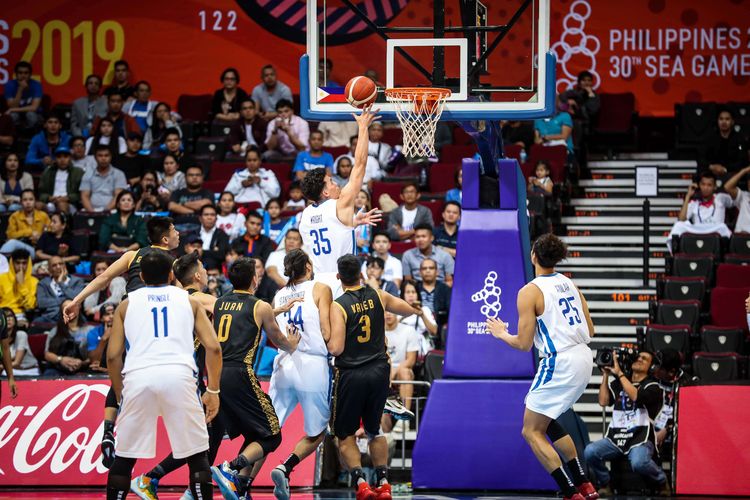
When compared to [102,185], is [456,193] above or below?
below

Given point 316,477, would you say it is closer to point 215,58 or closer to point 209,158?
point 209,158

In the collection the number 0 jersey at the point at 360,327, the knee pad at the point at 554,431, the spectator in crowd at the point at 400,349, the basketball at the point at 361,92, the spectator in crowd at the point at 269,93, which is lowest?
the knee pad at the point at 554,431

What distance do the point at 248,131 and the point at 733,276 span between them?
7552 millimetres

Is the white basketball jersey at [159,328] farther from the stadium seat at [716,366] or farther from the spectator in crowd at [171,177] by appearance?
the spectator in crowd at [171,177]

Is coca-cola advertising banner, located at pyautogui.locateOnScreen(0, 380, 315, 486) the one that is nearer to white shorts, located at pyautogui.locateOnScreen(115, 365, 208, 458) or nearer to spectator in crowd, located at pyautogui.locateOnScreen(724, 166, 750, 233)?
white shorts, located at pyautogui.locateOnScreen(115, 365, 208, 458)

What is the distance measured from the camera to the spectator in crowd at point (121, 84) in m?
18.9

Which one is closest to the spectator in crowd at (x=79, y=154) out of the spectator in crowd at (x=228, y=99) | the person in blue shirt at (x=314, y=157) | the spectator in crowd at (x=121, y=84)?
the spectator in crowd at (x=121, y=84)

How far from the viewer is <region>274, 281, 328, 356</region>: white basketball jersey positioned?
31.1 ft

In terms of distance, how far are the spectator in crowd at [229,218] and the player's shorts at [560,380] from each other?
23.6 ft

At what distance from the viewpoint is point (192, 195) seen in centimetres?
1614

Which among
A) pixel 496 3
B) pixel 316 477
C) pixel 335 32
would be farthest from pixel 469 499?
pixel 335 32

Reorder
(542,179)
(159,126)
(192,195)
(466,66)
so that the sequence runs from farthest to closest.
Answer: (159,126)
(192,195)
(542,179)
(466,66)

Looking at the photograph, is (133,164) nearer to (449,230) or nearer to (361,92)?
(449,230)

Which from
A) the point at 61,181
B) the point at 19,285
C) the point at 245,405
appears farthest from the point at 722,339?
the point at 61,181
